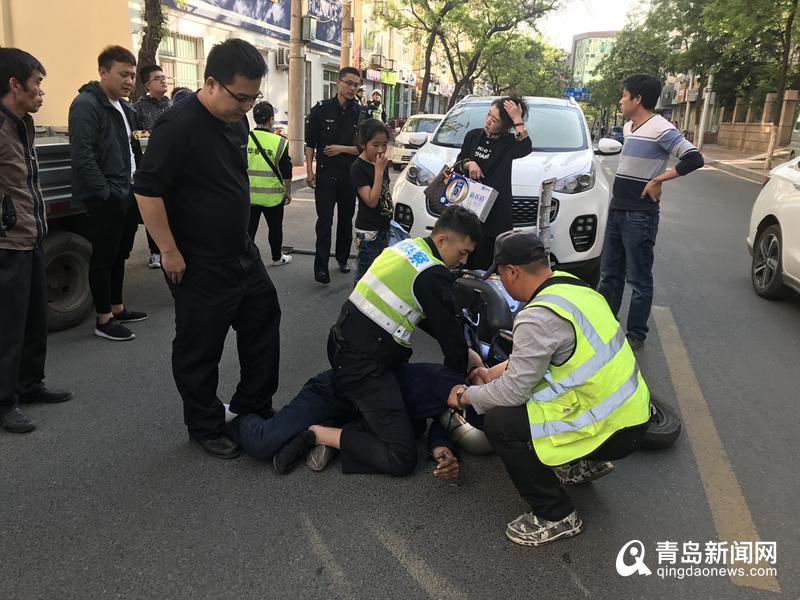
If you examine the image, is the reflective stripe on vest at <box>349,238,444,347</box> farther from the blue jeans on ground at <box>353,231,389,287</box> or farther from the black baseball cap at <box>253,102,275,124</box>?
the black baseball cap at <box>253,102,275,124</box>

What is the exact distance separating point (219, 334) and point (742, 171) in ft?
75.5

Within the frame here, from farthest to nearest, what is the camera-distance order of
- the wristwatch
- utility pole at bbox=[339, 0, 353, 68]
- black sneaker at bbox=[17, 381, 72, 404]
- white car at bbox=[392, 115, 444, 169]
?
utility pole at bbox=[339, 0, 353, 68] → white car at bbox=[392, 115, 444, 169] → black sneaker at bbox=[17, 381, 72, 404] → the wristwatch

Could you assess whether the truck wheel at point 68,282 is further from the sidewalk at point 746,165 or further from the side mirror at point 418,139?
the sidewalk at point 746,165

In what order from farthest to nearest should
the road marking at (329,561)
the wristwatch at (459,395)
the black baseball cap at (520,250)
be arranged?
A: the wristwatch at (459,395), the black baseball cap at (520,250), the road marking at (329,561)

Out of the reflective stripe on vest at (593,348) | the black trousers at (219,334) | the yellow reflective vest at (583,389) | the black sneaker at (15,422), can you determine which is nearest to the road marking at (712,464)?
the yellow reflective vest at (583,389)

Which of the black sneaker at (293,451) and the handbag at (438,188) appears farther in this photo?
the handbag at (438,188)

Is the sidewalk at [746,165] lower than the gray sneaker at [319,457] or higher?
higher

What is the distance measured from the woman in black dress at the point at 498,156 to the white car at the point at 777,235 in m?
2.84

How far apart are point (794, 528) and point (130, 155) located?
14.9 feet

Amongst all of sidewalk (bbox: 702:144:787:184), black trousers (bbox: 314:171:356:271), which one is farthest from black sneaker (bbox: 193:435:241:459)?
sidewalk (bbox: 702:144:787:184)

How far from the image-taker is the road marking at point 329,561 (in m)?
2.22

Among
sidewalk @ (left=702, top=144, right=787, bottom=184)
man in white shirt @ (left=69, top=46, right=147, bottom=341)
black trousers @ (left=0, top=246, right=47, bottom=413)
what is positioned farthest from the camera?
sidewalk @ (left=702, top=144, right=787, bottom=184)

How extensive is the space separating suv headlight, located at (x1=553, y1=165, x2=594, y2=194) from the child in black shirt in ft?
4.74

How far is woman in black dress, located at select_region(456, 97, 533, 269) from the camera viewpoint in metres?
4.29
